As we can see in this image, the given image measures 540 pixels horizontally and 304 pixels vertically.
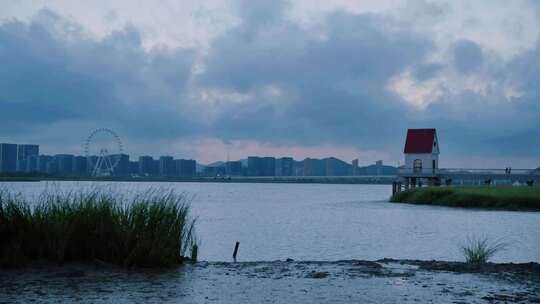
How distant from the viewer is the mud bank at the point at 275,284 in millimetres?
12000

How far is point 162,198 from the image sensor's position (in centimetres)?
1611

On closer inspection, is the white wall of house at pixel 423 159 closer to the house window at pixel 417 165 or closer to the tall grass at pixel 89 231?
the house window at pixel 417 165

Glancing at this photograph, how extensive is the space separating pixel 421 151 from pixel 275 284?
89195 millimetres

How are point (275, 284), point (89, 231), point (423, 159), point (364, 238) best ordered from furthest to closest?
point (423, 159) < point (364, 238) < point (89, 231) < point (275, 284)

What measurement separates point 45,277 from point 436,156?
306ft

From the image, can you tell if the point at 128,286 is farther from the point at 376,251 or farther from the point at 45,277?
the point at 376,251

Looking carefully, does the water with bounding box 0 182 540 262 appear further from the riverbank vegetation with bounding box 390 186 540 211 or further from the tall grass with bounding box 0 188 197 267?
the riverbank vegetation with bounding box 390 186 540 211

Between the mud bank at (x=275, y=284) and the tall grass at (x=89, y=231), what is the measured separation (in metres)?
0.46

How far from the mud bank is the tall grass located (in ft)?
1.52

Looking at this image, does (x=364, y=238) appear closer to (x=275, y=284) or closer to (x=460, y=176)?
(x=275, y=284)

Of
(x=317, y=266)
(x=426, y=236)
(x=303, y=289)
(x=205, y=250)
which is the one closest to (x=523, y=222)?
(x=426, y=236)

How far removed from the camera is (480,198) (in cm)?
7200

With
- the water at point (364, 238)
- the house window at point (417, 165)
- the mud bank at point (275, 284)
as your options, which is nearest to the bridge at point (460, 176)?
the house window at point (417, 165)

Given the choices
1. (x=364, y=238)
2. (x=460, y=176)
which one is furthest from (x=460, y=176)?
(x=364, y=238)
